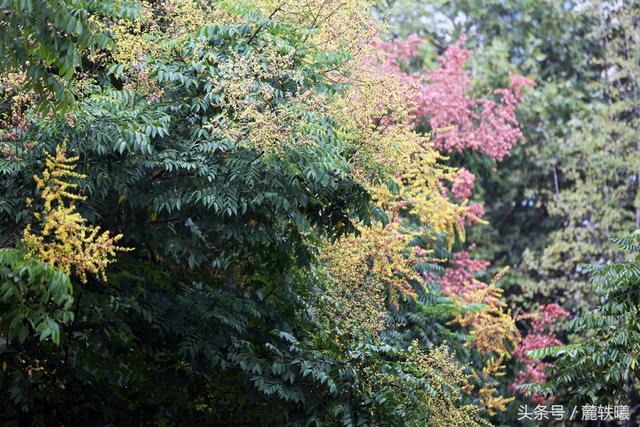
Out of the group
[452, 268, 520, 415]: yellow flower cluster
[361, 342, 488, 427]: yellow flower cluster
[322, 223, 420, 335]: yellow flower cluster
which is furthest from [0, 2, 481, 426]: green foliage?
[452, 268, 520, 415]: yellow flower cluster

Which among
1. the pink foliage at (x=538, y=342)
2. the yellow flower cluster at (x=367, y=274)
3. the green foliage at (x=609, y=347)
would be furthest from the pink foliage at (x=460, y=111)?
the green foliage at (x=609, y=347)

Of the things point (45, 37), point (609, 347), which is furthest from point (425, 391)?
point (45, 37)

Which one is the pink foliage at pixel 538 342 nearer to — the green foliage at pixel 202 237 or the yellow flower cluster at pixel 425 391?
the green foliage at pixel 202 237

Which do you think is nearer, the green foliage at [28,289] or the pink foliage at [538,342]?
the green foliage at [28,289]

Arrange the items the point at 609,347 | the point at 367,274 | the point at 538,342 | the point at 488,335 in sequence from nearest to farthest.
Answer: the point at 609,347 → the point at 367,274 → the point at 488,335 → the point at 538,342

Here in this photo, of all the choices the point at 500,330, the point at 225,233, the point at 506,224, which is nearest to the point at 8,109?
the point at 225,233

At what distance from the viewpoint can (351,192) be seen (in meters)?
7.68

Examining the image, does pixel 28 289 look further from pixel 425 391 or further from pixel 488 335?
pixel 488 335

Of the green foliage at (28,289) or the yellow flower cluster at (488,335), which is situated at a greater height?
the green foliage at (28,289)

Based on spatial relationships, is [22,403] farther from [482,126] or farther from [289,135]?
[482,126]

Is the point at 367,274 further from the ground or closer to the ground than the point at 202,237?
closer to the ground

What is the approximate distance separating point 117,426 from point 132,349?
25.2 inches

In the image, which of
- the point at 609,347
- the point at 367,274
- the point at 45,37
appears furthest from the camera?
the point at 367,274

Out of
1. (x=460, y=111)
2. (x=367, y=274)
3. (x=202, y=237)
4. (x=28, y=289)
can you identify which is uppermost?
(x=28, y=289)
